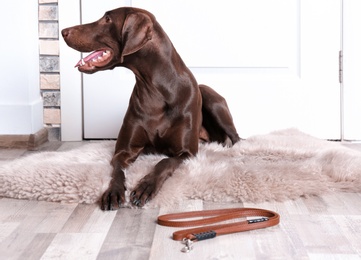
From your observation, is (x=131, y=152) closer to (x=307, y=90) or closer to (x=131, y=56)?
(x=131, y=56)

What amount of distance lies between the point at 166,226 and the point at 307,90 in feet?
6.10

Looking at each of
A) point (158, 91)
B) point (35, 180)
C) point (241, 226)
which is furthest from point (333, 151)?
point (35, 180)

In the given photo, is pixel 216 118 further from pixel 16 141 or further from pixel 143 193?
pixel 16 141

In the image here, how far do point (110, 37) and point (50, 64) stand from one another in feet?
4.49

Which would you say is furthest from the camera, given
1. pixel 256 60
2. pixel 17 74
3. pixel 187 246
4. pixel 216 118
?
pixel 256 60

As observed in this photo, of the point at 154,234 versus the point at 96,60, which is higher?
the point at 96,60

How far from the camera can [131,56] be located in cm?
270

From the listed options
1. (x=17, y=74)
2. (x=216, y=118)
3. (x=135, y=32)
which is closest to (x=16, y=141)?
(x=17, y=74)

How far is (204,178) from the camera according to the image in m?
2.61

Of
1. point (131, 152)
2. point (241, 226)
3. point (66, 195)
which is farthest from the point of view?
point (131, 152)

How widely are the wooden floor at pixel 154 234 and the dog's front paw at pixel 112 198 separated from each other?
0.03m

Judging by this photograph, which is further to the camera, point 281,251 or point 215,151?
point 215,151

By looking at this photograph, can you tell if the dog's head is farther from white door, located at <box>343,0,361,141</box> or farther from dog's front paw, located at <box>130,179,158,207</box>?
white door, located at <box>343,0,361,141</box>

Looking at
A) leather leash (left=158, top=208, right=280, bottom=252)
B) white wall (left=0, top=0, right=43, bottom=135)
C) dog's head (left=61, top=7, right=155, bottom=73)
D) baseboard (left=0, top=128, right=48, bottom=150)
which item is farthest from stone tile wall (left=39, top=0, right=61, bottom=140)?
leather leash (left=158, top=208, right=280, bottom=252)
